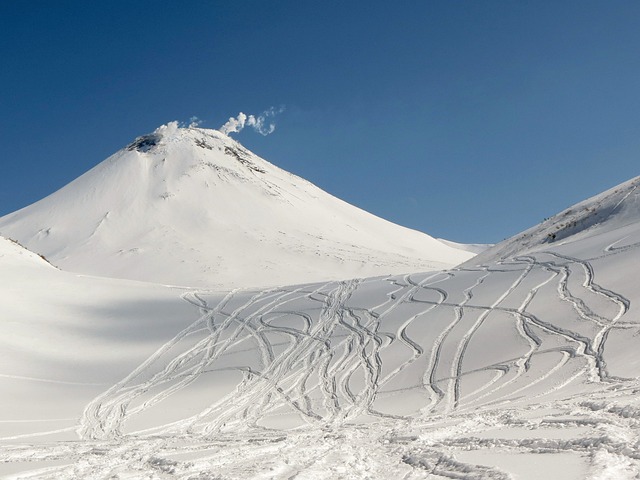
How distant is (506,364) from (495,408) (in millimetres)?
2767

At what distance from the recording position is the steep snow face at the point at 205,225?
4481 cm

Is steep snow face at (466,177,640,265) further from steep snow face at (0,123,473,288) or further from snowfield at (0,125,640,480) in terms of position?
steep snow face at (0,123,473,288)

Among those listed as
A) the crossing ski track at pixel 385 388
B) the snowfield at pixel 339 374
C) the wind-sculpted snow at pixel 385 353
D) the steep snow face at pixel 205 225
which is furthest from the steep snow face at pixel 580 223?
the steep snow face at pixel 205 225

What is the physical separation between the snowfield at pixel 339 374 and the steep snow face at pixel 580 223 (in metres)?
0.19

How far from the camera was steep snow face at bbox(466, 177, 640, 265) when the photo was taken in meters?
21.9

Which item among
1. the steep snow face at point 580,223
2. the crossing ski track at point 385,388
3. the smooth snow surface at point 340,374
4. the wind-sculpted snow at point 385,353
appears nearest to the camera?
the crossing ski track at point 385,388

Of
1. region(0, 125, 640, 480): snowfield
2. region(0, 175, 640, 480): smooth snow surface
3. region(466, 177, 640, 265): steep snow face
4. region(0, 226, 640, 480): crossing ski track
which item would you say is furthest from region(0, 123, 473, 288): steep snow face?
region(0, 226, 640, 480): crossing ski track

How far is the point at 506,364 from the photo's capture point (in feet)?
35.0

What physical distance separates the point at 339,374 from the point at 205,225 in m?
46.0

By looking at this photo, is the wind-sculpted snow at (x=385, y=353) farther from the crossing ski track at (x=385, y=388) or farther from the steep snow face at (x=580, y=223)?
the steep snow face at (x=580, y=223)

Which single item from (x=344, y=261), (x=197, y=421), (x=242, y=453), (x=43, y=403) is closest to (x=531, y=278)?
(x=197, y=421)

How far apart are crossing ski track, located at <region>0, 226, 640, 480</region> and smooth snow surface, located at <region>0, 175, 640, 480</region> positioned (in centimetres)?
4

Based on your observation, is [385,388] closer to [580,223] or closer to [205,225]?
[580,223]

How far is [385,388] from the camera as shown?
36.5 feet
